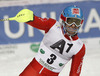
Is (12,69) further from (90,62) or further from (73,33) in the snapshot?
(73,33)

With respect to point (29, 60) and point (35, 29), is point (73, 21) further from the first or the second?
point (35, 29)

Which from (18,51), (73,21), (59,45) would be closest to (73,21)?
(73,21)

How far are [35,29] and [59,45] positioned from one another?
3.66 m

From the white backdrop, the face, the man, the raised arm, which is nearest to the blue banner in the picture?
the white backdrop

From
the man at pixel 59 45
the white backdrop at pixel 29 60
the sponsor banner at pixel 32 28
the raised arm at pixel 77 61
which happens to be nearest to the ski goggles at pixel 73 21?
the man at pixel 59 45

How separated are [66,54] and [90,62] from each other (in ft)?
10.2

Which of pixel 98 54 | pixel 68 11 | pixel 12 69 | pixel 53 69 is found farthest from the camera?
pixel 98 54

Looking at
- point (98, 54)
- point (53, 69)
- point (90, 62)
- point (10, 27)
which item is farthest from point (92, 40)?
point (53, 69)

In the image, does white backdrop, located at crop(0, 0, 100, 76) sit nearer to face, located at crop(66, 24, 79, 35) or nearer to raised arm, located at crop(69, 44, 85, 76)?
raised arm, located at crop(69, 44, 85, 76)

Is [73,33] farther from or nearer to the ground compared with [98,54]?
farther from the ground

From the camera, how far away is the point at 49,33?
3.14m

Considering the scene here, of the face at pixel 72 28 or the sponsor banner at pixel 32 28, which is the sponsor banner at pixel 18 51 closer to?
the sponsor banner at pixel 32 28

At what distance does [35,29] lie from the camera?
22.1ft

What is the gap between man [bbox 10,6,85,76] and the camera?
3041 millimetres
